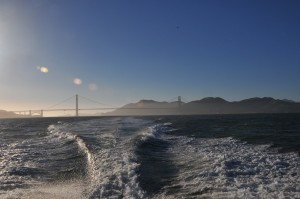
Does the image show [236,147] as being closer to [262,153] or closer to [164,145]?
[262,153]

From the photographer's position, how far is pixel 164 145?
59.3 ft

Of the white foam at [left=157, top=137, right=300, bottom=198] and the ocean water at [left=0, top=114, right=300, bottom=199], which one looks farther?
the ocean water at [left=0, top=114, right=300, bottom=199]

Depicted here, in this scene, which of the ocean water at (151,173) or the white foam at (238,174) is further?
the ocean water at (151,173)

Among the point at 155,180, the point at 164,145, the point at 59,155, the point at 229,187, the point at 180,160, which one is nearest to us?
the point at 229,187

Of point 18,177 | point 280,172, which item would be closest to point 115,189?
point 18,177

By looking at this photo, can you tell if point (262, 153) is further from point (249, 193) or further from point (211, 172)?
point (249, 193)

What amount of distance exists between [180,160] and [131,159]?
70.6 inches

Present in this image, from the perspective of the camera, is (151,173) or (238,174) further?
(151,173)

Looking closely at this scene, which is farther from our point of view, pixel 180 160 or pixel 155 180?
pixel 180 160

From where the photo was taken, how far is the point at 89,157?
14.2 meters

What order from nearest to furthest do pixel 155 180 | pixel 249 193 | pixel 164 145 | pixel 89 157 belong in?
pixel 249 193
pixel 155 180
pixel 89 157
pixel 164 145

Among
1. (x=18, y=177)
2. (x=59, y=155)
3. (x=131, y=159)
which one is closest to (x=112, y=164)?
(x=131, y=159)

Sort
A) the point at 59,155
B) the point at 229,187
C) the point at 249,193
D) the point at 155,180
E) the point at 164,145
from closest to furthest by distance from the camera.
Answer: the point at 249,193, the point at 229,187, the point at 155,180, the point at 59,155, the point at 164,145

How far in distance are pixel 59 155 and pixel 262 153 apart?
27.4 feet
